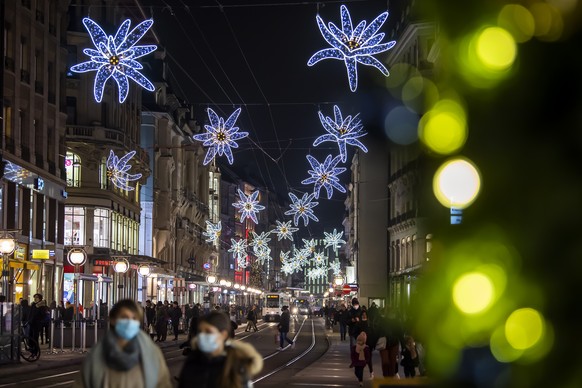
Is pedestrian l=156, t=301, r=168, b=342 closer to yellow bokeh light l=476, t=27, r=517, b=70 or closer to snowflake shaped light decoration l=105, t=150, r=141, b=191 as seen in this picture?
snowflake shaped light decoration l=105, t=150, r=141, b=191

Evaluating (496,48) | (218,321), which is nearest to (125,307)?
(218,321)

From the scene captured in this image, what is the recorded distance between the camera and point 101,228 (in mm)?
70750

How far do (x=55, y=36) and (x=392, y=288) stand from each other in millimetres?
37028

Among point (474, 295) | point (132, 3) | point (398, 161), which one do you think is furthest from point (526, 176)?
point (132, 3)

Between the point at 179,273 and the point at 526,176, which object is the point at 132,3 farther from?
the point at 526,176

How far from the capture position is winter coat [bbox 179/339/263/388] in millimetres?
6355

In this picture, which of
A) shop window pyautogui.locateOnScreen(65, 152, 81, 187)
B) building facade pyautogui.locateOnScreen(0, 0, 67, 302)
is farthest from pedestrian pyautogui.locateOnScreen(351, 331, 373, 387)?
shop window pyautogui.locateOnScreen(65, 152, 81, 187)

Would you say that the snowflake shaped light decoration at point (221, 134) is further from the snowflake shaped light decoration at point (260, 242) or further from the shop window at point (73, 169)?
the snowflake shaped light decoration at point (260, 242)

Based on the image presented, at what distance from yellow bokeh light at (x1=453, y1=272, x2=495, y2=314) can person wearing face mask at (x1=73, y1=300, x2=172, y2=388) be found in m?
4.40

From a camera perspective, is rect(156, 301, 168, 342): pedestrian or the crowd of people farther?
rect(156, 301, 168, 342): pedestrian

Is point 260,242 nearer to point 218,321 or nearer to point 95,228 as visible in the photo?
point 95,228

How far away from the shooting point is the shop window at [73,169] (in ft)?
224

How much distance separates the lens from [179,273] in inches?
4080

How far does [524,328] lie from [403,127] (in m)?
0.96
